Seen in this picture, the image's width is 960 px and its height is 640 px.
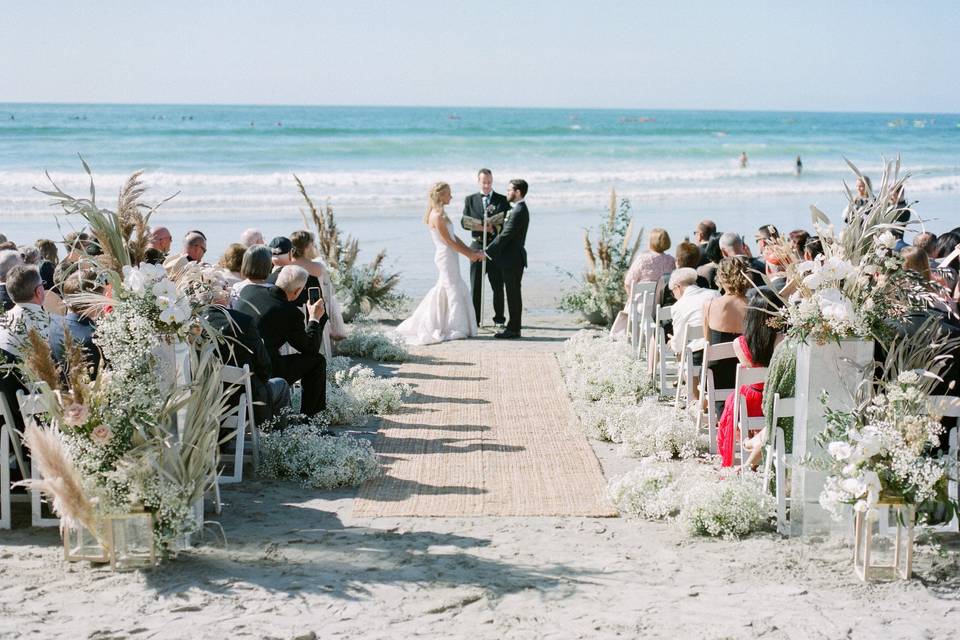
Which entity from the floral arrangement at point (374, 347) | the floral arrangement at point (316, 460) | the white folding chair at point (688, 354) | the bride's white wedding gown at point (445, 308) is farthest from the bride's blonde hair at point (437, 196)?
the floral arrangement at point (316, 460)

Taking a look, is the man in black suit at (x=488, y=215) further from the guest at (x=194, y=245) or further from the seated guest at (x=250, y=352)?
the seated guest at (x=250, y=352)

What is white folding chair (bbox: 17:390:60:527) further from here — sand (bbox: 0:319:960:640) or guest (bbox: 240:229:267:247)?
guest (bbox: 240:229:267:247)

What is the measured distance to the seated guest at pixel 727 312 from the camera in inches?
292

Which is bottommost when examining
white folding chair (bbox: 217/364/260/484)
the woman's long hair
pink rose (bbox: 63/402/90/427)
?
white folding chair (bbox: 217/364/260/484)

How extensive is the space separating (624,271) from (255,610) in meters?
8.84

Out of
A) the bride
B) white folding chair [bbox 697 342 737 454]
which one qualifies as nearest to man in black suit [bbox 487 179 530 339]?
the bride

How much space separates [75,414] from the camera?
16.7 feet

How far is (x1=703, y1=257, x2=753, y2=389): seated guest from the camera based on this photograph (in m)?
7.41

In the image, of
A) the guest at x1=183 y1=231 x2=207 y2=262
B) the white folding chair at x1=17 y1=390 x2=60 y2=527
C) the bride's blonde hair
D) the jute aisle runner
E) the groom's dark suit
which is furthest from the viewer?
the groom's dark suit

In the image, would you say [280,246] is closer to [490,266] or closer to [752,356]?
[490,266]

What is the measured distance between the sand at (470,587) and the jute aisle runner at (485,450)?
0.31 meters

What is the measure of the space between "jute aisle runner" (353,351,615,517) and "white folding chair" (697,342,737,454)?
86 centimetres

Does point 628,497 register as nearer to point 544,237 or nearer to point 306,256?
point 306,256

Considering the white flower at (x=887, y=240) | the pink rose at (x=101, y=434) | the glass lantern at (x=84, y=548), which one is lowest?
the glass lantern at (x=84, y=548)
